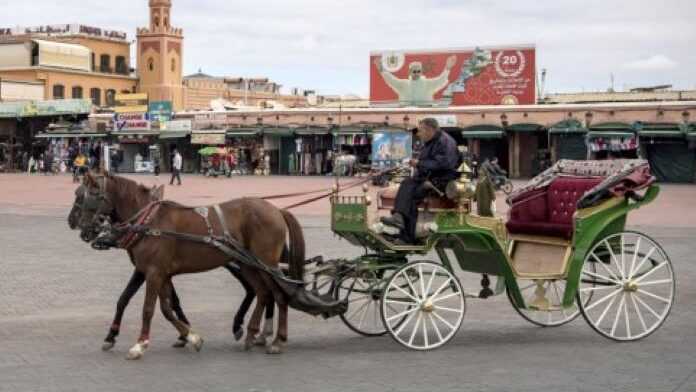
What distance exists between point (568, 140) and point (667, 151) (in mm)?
4526

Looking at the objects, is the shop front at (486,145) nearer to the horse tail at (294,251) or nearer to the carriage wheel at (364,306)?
the carriage wheel at (364,306)

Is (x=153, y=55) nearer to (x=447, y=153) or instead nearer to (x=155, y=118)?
Result: (x=155, y=118)

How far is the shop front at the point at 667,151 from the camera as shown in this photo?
1708 inches

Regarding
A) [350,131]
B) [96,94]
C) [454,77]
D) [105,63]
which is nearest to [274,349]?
[350,131]

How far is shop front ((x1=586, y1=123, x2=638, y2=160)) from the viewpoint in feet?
143

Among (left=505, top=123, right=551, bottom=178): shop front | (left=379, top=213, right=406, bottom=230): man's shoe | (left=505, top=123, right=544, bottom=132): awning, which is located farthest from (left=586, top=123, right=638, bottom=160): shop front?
(left=379, top=213, right=406, bottom=230): man's shoe

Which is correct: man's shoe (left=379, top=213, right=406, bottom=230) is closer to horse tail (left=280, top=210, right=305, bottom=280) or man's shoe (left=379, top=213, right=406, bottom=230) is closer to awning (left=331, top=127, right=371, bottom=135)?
horse tail (left=280, top=210, right=305, bottom=280)

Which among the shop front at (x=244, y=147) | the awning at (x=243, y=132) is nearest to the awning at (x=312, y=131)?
the awning at (x=243, y=132)

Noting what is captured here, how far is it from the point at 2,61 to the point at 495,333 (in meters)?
79.0

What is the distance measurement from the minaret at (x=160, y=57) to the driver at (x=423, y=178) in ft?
256

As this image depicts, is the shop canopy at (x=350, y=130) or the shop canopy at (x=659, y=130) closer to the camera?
the shop canopy at (x=659, y=130)

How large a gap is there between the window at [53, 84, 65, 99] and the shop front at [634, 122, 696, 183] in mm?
50567

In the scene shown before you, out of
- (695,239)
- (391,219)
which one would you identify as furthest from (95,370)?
(695,239)

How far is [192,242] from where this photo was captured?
338 inches
